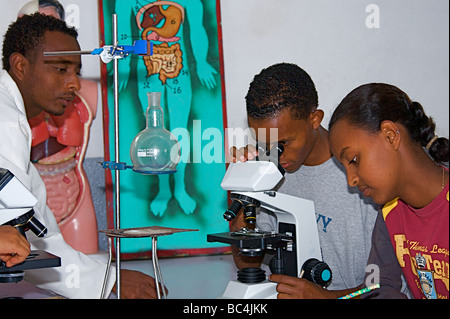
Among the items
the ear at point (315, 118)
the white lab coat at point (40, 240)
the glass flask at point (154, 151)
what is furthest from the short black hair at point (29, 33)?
the ear at point (315, 118)

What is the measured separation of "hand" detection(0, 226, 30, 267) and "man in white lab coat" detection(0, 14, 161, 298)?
34cm

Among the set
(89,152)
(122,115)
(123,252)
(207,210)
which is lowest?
(123,252)

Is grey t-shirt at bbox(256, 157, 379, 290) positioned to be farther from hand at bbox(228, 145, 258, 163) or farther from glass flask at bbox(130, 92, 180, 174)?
glass flask at bbox(130, 92, 180, 174)

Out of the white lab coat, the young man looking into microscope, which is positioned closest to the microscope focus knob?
the young man looking into microscope

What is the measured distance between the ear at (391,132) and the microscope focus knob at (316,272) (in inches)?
13.7

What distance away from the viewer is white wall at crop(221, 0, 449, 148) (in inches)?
105

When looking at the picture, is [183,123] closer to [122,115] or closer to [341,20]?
[122,115]

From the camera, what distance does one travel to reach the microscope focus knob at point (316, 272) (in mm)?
1366

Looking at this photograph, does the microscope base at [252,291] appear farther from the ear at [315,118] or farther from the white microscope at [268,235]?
the ear at [315,118]

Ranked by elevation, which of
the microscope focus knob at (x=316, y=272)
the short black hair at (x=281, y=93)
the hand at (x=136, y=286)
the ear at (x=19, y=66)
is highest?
the ear at (x=19, y=66)

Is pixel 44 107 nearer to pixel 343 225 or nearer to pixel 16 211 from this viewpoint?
pixel 16 211

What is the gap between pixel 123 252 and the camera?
269 cm

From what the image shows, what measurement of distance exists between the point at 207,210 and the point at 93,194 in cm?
58
